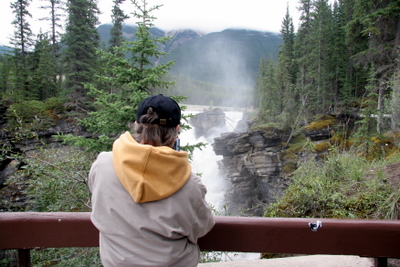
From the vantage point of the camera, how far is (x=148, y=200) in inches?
43.6

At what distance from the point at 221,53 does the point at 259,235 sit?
→ 117295mm

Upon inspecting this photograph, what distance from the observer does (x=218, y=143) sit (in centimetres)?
2566

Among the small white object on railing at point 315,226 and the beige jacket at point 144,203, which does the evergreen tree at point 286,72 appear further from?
the beige jacket at point 144,203

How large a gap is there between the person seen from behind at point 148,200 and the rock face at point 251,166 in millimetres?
19573

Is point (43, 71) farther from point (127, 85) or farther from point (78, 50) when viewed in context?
point (127, 85)

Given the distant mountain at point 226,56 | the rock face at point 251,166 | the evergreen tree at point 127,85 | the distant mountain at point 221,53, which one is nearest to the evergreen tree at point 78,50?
the evergreen tree at point 127,85

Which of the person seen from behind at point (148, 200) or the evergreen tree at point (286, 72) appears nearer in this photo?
the person seen from behind at point (148, 200)

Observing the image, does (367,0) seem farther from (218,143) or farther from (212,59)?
(212,59)

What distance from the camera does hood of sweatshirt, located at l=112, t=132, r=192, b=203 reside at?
3.59 ft

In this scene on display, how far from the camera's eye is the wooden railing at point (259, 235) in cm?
160

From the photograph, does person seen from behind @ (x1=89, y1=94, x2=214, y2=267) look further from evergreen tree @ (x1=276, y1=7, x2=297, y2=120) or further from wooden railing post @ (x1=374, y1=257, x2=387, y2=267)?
evergreen tree @ (x1=276, y1=7, x2=297, y2=120)

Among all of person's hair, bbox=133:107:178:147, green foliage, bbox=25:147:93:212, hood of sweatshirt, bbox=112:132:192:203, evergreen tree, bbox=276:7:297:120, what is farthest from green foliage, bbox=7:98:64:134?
evergreen tree, bbox=276:7:297:120

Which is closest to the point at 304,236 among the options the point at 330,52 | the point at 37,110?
the point at 37,110

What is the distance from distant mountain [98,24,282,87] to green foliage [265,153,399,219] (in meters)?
74.0
